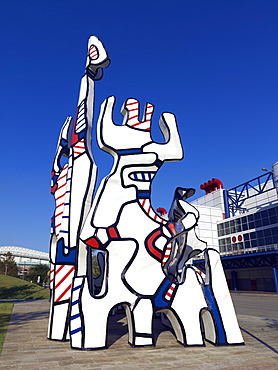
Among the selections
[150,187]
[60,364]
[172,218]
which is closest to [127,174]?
[150,187]

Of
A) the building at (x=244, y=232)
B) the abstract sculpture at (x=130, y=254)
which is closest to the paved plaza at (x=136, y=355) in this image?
the abstract sculpture at (x=130, y=254)

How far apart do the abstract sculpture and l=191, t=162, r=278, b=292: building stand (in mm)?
29847

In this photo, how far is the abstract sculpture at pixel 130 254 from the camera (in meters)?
7.90

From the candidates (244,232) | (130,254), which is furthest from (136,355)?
(244,232)

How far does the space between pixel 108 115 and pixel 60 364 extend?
6.85 metres

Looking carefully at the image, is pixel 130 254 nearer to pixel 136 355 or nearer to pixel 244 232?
pixel 136 355

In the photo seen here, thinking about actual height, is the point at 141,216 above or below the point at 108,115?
below

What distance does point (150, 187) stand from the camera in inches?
365

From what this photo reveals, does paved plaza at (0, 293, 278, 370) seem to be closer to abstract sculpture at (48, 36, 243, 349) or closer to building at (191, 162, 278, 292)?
abstract sculpture at (48, 36, 243, 349)

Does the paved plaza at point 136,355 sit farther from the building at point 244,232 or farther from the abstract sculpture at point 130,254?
the building at point 244,232

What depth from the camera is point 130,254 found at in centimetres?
834

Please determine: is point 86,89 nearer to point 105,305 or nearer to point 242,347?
point 105,305

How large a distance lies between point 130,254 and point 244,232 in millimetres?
40128

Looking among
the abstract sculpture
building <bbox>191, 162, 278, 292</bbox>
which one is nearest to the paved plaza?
the abstract sculpture
